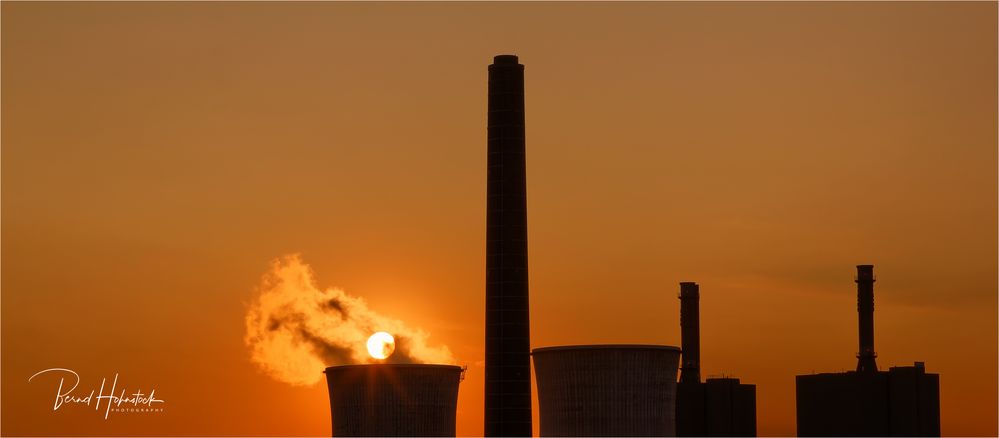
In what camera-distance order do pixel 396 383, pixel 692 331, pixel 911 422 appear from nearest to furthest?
pixel 396 383, pixel 911 422, pixel 692 331

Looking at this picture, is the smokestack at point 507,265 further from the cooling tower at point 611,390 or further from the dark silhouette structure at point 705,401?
the dark silhouette structure at point 705,401

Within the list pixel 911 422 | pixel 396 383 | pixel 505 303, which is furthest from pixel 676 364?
pixel 911 422

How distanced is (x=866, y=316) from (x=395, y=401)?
36.0 meters

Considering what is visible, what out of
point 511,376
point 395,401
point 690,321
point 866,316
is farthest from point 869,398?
point 395,401

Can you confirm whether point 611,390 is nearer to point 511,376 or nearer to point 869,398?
point 511,376

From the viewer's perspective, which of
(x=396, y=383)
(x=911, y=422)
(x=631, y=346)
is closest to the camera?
(x=631, y=346)

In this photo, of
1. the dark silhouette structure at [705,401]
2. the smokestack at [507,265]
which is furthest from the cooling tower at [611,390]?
the dark silhouette structure at [705,401]

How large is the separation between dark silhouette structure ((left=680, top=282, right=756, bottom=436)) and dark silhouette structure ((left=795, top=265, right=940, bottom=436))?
333 inches

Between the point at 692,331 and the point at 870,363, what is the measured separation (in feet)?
40.3

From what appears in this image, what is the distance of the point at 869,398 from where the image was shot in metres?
107

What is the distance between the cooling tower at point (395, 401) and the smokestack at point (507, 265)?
3760 millimetres

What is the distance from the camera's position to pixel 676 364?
83750 millimetres

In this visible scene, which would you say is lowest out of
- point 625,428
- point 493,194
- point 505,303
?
point 625,428

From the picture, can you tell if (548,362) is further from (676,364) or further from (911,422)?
(911,422)
